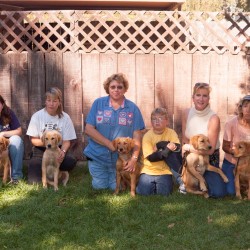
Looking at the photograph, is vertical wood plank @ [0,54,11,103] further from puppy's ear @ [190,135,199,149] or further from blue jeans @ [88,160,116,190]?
puppy's ear @ [190,135,199,149]

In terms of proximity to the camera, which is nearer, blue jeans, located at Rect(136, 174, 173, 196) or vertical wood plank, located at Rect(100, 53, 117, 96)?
blue jeans, located at Rect(136, 174, 173, 196)

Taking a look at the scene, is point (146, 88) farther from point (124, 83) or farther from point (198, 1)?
point (198, 1)

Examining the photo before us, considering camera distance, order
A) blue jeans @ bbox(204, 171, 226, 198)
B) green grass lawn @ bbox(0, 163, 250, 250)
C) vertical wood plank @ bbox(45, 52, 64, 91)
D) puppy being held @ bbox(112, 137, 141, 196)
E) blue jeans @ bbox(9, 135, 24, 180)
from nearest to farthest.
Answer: green grass lawn @ bbox(0, 163, 250, 250) → puppy being held @ bbox(112, 137, 141, 196) → blue jeans @ bbox(204, 171, 226, 198) → blue jeans @ bbox(9, 135, 24, 180) → vertical wood plank @ bbox(45, 52, 64, 91)

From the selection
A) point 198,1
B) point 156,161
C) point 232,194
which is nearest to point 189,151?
point 156,161

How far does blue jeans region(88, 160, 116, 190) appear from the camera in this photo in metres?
6.43

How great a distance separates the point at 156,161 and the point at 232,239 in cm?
168

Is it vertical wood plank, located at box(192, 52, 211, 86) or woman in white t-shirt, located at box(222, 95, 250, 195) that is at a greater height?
vertical wood plank, located at box(192, 52, 211, 86)

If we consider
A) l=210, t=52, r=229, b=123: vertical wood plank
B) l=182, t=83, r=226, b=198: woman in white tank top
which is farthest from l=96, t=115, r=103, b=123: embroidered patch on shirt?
l=210, t=52, r=229, b=123: vertical wood plank

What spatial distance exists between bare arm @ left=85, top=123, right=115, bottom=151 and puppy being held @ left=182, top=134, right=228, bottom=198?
1022mm

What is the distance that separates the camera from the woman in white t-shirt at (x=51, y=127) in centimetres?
648

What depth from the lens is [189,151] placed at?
604cm

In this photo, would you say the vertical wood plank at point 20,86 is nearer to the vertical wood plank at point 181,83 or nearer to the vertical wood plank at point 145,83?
the vertical wood plank at point 145,83

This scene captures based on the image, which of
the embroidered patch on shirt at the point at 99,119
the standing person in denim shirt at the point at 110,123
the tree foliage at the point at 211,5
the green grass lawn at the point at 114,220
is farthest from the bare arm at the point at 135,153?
the tree foliage at the point at 211,5

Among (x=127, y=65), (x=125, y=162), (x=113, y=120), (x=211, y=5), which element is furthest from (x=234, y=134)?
(x=211, y=5)
